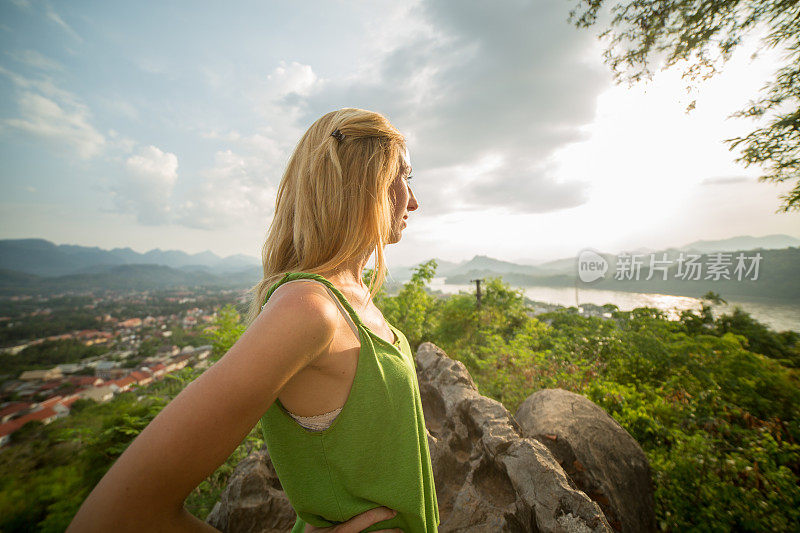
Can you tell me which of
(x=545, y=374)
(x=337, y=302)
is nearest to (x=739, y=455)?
(x=545, y=374)

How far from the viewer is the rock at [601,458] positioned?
2.55 m

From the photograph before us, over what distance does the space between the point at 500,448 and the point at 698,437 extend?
2.51 m

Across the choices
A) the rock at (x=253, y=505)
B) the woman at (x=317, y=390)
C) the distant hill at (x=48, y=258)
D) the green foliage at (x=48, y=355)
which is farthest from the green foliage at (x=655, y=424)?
the distant hill at (x=48, y=258)

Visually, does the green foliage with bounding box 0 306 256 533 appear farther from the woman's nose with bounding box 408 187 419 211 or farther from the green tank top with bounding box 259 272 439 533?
the woman's nose with bounding box 408 187 419 211

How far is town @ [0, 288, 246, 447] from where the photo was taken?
6.30 metres

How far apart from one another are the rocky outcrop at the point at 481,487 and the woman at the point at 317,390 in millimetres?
1159

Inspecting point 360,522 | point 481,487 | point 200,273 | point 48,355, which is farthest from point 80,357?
point 200,273

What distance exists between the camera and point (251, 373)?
25.0 inches

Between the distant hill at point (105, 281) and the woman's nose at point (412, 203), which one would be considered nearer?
the woman's nose at point (412, 203)

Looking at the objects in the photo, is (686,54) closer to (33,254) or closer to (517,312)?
(517,312)

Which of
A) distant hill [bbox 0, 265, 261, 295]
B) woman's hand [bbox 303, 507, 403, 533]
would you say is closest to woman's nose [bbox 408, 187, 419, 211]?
woman's hand [bbox 303, 507, 403, 533]

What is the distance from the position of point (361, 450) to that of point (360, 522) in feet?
0.90

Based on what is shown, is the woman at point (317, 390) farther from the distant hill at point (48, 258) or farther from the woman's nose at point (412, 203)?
the distant hill at point (48, 258)

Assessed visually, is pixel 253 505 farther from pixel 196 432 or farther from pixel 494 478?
pixel 196 432
